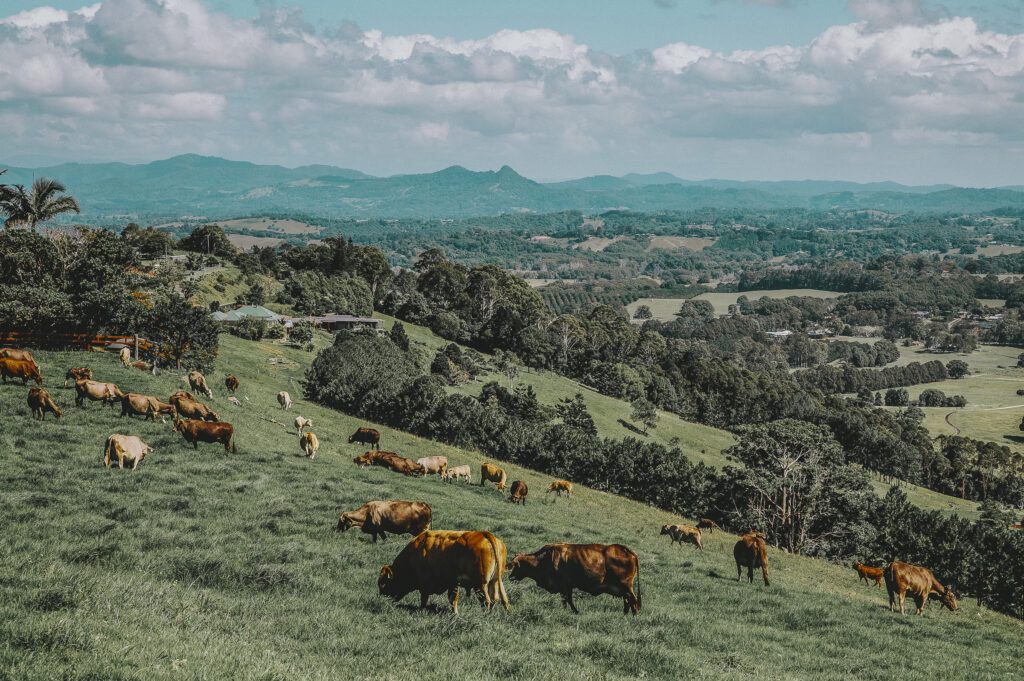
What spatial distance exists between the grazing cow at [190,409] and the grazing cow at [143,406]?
27 centimetres

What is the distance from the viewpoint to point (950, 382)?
186m

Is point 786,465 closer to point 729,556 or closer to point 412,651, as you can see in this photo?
point 729,556

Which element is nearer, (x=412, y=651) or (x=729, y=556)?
(x=412, y=651)

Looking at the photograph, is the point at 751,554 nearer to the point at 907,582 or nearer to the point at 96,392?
the point at 907,582

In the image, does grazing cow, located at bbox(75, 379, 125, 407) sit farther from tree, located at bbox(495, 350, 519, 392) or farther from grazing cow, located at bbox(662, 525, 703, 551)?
tree, located at bbox(495, 350, 519, 392)

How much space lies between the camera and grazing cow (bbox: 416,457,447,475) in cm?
2972

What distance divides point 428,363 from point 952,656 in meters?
77.5

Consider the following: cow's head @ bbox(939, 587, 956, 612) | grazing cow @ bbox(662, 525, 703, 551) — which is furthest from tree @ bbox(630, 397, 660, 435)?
cow's head @ bbox(939, 587, 956, 612)

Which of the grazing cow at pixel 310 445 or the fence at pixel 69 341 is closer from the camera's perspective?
the grazing cow at pixel 310 445

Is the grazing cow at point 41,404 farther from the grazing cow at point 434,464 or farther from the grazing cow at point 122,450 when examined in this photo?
the grazing cow at point 434,464

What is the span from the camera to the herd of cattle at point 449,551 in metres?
11.0

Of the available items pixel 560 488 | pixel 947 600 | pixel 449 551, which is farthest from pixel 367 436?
pixel 947 600

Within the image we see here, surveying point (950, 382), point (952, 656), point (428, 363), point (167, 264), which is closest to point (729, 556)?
point (952, 656)

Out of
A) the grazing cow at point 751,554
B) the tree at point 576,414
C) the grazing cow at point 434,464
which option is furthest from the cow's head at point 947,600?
the tree at point 576,414
